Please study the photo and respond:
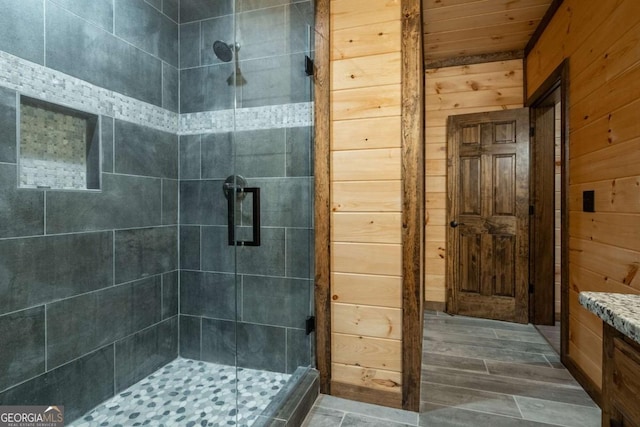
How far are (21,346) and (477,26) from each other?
3.68 m

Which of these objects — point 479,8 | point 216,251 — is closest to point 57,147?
point 216,251

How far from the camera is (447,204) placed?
130 inches

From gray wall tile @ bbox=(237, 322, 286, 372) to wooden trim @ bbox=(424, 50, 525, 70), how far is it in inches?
120

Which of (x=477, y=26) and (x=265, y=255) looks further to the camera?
(x=477, y=26)

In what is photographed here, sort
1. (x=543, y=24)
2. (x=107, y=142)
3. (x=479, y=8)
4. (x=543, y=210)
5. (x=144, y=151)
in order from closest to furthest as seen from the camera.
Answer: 1. (x=107, y=142)
2. (x=144, y=151)
3. (x=479, y=8)
4. (x=543, y=24)
5. (x=543, y=210)

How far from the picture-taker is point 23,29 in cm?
140

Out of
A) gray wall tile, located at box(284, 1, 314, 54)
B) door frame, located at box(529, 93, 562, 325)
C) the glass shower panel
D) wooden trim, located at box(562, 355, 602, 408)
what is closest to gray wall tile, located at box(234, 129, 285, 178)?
the glass shower panel

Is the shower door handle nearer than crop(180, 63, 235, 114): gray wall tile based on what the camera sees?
Yes

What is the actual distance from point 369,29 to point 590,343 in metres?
2.19

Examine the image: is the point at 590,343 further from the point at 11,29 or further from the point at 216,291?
the point at 11,29

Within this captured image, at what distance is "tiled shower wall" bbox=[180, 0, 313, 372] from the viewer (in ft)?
6.30

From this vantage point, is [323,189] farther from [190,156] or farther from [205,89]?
[205,89]

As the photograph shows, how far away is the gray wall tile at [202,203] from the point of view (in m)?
2.13

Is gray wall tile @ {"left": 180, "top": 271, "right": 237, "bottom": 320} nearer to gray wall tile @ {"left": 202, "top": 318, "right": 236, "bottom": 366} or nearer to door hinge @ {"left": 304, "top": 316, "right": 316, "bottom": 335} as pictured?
gray wall tile @ {"left": 202, "top": 318, "right": 236, "bottom": 366}
